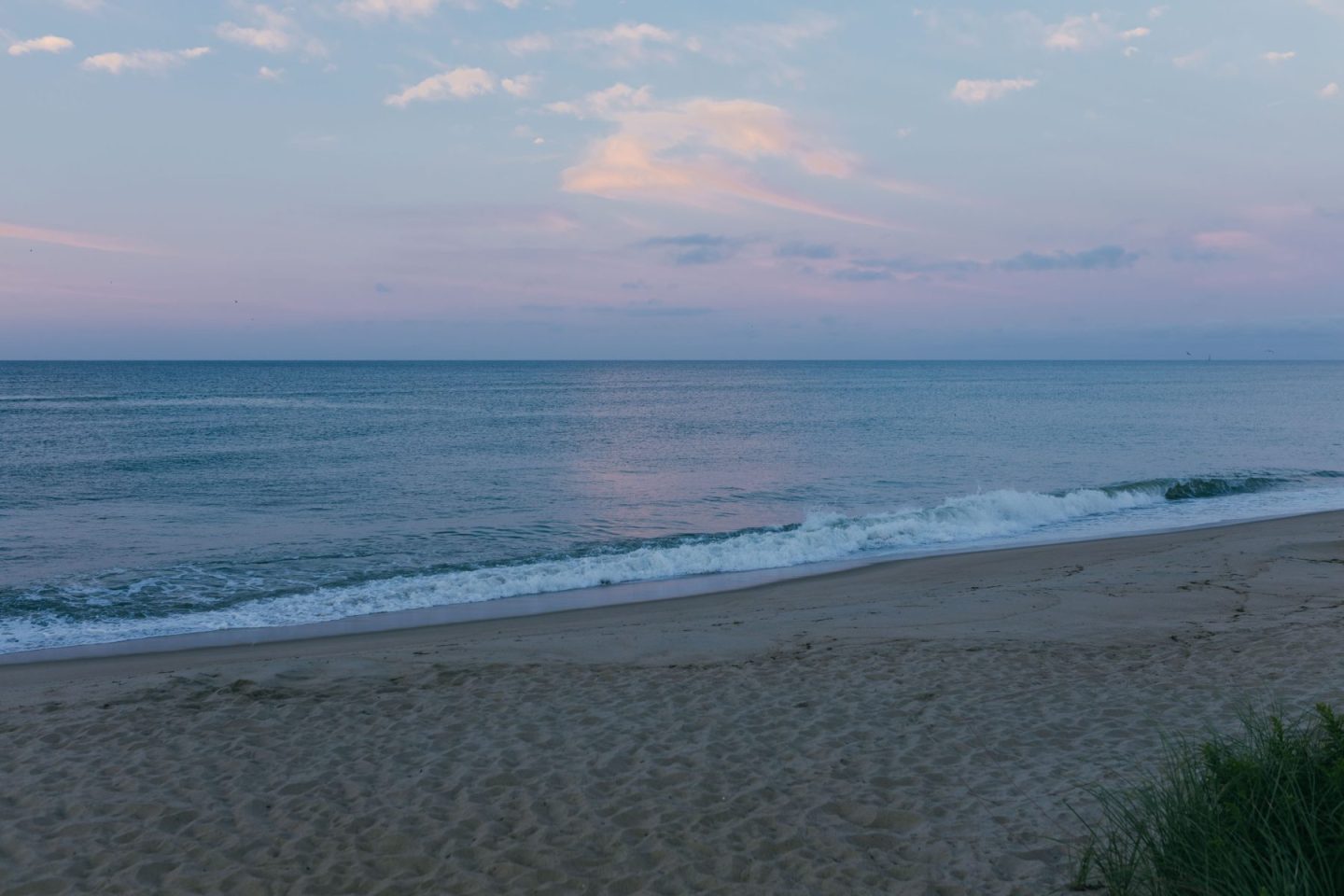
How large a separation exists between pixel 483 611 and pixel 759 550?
608cm

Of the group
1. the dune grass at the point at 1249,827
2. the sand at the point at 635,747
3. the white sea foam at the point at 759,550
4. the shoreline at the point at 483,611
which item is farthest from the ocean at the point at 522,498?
the dune grass at the point at 1249,827

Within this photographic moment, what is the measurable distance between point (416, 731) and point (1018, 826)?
4.61m

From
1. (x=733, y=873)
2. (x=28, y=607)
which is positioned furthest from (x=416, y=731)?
(x=28, y=607)

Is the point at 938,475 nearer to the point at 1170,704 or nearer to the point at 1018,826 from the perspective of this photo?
the point at 1170,704

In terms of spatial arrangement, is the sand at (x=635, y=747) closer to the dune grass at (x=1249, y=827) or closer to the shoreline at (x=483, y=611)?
the shoreline at (x=483, y=611)

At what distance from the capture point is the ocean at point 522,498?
14.8 m

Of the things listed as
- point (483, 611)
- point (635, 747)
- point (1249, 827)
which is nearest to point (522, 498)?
point (483, 611)

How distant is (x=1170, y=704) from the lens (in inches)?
298

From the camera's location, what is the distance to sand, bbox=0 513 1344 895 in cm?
522

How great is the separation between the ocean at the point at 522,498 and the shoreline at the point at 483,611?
0.33 metres

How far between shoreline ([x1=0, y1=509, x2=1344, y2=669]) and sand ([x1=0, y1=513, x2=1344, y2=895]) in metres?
0.67

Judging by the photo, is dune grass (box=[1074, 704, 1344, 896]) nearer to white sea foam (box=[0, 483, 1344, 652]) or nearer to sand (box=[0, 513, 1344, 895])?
sand (box=[0, 513, 1344, 895])

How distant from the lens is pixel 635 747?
698 cm

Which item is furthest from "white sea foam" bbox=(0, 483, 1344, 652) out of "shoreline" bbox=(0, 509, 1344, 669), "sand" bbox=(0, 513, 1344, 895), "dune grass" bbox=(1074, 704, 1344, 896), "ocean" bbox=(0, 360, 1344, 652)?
"dune grass" bbox=(1074, 704, 1344, 896)
